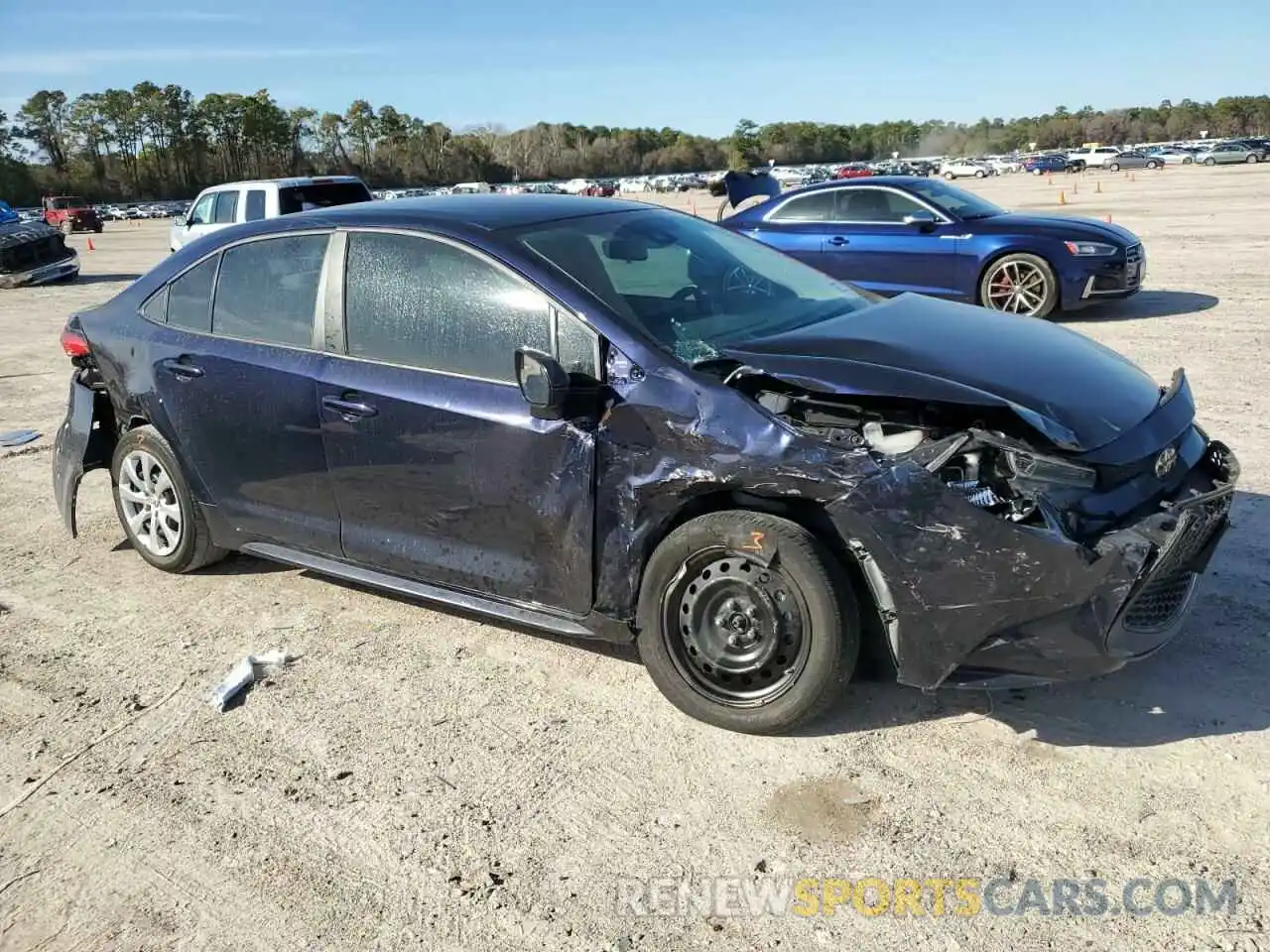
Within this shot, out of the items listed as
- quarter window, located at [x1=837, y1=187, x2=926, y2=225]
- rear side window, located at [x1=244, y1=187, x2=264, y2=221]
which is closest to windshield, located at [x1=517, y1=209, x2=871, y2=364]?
quarter window, located at [x1=837, y1=187, x2=926, y2=225]

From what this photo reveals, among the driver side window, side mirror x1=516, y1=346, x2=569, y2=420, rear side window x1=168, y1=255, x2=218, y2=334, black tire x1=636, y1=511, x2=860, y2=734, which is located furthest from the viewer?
the driver side window

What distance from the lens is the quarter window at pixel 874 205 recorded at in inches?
419

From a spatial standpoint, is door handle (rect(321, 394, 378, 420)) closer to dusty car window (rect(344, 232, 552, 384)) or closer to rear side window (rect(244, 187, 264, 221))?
dusty car window (rect(344, 232, 552, 384))

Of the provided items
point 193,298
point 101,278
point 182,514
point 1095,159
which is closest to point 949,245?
point 193,298

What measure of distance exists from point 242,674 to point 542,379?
176 centimetres

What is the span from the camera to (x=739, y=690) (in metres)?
3.34

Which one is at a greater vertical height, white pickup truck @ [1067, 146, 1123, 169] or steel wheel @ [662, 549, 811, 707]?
white pickup truck @ [1067, 146, 1123, 169]

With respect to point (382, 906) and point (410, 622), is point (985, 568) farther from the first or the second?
point (410, 622)

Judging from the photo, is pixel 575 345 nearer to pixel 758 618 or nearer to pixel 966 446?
pixel 758 618

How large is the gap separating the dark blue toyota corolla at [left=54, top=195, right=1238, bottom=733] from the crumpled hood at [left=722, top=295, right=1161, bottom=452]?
0.7 inches

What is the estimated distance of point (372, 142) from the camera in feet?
464

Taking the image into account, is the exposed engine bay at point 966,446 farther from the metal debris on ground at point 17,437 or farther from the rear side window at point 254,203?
the rear side window at point 254,203

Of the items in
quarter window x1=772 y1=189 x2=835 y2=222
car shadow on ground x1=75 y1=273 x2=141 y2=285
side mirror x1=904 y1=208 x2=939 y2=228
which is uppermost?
quarter window x1=772 y1=189 x2=835 y2=222

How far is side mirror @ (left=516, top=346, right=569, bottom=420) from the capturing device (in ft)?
10.7
